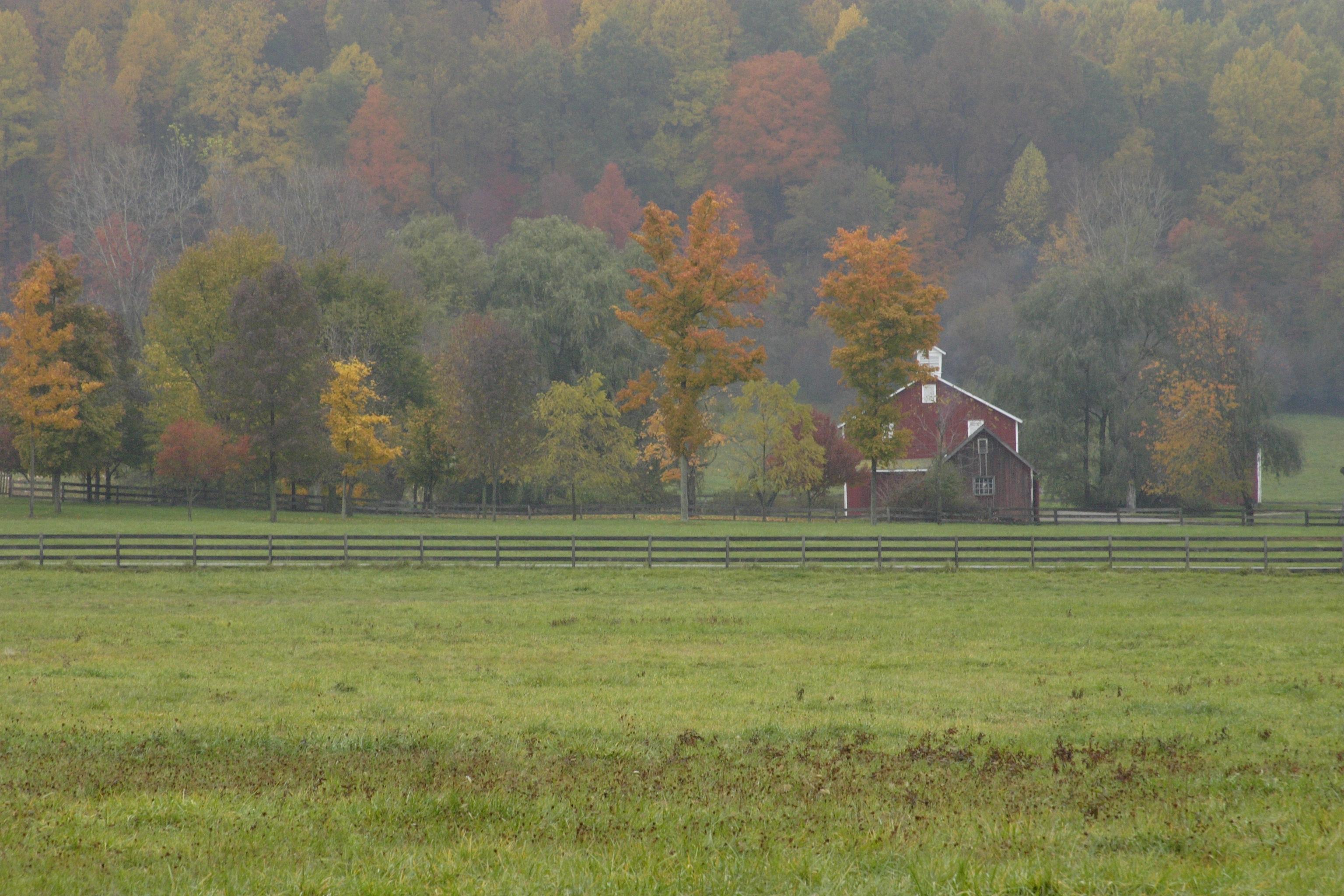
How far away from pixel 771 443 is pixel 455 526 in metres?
19.2

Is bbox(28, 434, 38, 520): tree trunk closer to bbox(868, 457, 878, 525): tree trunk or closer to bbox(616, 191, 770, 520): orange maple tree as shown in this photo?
bbox(616, 191, 770, 520): orange maple tree

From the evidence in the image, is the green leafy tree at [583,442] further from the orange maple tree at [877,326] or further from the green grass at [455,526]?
the orange maple tree at [877,326]

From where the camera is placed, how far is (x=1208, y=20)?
479ft

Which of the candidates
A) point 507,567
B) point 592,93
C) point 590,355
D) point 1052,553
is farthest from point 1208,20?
point 507,567

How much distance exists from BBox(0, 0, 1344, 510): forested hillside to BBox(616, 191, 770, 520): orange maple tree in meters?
13.9

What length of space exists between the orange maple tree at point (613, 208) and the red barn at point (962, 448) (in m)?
41.6

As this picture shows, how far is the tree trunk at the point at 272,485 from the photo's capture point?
57.1 m

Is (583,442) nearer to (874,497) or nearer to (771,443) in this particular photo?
(771,443)

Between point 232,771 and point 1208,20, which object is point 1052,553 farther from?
point 1208,20

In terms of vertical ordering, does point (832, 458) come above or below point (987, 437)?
below

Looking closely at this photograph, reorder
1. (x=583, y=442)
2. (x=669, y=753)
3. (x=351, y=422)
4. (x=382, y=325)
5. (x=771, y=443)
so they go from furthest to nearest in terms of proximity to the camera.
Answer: (x=382, y=325), (x=583, y=442), (x=771, y=443), (x=351, y=422), (x=669, y=753)

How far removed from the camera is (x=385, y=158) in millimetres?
117188

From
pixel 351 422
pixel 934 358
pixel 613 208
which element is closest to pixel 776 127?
pixel 613 208

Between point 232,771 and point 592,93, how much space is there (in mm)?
126293
